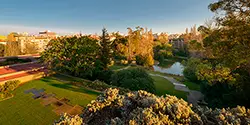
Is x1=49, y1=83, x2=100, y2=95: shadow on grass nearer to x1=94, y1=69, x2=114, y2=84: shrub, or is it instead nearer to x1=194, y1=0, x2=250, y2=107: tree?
x1=94, y1=69, x2=114, y2=84: shrub

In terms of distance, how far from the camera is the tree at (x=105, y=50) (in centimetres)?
1459

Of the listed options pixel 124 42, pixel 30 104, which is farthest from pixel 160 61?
pixel 30 104

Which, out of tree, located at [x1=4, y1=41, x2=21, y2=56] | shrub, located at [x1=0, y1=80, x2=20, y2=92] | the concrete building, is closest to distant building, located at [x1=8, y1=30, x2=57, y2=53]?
the concrete building

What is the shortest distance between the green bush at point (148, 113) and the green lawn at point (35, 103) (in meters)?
4.27

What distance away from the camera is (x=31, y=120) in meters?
6.21

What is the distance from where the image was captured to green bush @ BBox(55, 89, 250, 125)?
248 cm

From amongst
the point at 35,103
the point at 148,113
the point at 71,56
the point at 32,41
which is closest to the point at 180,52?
the point at 71,56

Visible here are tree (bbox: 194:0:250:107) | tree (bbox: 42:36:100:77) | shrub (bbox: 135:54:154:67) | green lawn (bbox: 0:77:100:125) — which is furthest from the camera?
shrub (bbox: 135:54:154:67)

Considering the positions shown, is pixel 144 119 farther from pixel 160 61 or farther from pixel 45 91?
pixel 160 61

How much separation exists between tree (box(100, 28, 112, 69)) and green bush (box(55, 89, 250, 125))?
11.2m

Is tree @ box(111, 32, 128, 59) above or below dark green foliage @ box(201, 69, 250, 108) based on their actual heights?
above

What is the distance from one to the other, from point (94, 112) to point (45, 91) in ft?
26.0

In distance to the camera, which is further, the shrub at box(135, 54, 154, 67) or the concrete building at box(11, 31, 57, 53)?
the concrete building at box(11, 31, 57, 53)

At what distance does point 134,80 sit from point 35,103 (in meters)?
6.07
